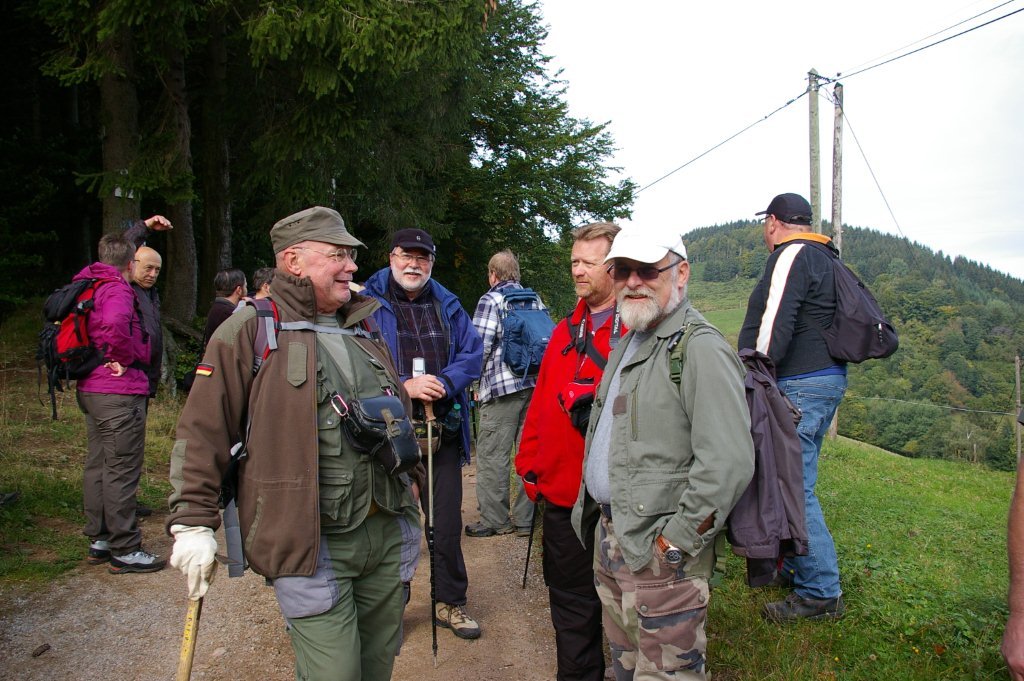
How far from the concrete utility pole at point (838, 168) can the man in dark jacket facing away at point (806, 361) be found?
38.7ft

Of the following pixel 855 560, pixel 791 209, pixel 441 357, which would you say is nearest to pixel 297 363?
pixel 441 357

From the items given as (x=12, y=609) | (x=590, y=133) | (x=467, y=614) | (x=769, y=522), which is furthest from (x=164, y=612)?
(x=590, y=133)

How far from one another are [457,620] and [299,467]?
230cm

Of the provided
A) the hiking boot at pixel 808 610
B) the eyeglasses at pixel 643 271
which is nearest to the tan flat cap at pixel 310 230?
the eyeglasses at pixel 643 271

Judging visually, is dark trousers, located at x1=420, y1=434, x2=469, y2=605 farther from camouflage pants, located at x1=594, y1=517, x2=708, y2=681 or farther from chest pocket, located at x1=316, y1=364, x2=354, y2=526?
camouflage pants, located at x1=594, y1=517, x2=708, y2=681

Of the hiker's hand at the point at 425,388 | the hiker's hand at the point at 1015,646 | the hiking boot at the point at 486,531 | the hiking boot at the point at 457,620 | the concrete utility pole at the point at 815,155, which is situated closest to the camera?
the hiker's hand at the point at 1015,646

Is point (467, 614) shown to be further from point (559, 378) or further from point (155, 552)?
point (155, 552)

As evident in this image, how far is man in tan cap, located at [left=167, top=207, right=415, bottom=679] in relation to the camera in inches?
95.1

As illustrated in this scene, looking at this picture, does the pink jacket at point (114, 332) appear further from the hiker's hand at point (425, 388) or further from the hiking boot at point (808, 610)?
the hiking boot at point (808, 610)

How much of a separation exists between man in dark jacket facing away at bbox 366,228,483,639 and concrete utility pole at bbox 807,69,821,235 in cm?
1099

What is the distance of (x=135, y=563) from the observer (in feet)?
17.0

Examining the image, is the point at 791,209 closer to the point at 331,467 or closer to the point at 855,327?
the point at 855,327

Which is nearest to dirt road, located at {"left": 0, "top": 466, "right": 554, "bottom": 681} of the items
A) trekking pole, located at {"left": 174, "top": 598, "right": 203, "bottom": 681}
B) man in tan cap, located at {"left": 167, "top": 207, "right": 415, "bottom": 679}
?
man in tan cap, located at {"left": 167, "top": 207, "right": 415, "bottom": 679}

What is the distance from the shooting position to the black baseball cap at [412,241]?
4133 mm
